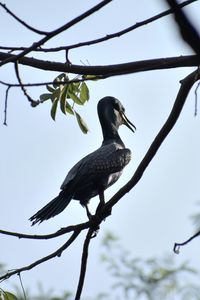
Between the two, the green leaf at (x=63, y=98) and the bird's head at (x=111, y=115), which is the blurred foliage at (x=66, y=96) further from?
the bird's head at (x=111, y=115)

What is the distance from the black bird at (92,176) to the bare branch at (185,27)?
4102mm

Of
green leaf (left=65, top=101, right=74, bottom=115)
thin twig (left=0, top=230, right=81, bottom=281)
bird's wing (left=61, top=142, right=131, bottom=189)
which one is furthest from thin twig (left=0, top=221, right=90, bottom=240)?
bird's wing (left=61, top=142, right=131, bottom=189)

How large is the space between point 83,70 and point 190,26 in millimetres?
2244

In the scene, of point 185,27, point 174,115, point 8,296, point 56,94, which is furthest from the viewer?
point 56,94

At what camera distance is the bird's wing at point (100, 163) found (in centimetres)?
570

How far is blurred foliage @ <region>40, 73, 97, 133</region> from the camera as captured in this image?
331 centimetres

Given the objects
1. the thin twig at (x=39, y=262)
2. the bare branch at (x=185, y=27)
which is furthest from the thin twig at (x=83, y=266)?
the bare branch at (x=185, y=27)

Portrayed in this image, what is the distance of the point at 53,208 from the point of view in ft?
17.2

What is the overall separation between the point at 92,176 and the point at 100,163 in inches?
7.3

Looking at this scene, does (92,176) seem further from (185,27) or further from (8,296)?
Answer: (185,27)

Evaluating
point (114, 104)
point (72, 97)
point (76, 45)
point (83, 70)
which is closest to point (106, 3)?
point (76, 45)

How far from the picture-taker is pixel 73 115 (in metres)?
3.55

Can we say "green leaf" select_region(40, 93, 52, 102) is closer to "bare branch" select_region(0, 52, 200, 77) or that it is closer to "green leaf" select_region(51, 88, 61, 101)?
"green leaf" select_region(51, 88, 61, 101)

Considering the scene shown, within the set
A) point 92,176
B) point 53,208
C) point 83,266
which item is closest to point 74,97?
point 83,266
